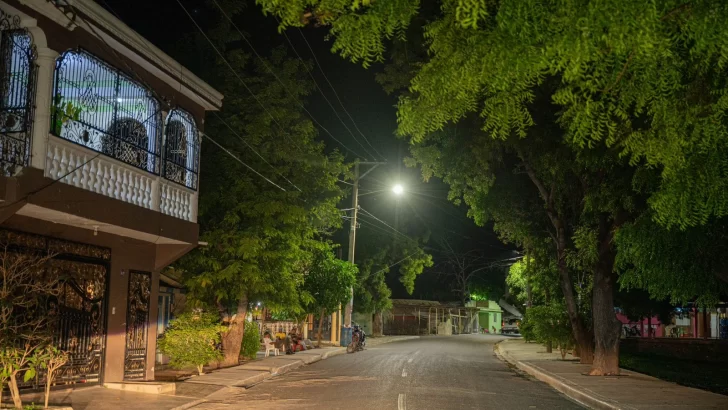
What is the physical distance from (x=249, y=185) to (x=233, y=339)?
5.40m

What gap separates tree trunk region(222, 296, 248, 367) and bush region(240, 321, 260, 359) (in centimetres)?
148

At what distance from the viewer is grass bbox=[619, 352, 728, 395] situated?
2400cm

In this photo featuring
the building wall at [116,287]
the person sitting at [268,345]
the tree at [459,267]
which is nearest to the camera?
the building wall at [116,287]

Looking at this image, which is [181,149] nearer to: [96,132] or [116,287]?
[116,287]

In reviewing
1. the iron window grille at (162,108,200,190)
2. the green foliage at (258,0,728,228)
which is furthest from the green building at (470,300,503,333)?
the green foliage at (258,0,728,228)

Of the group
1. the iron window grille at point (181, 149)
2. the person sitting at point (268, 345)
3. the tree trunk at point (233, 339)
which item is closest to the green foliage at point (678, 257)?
the iron window grille at point (181, 149)

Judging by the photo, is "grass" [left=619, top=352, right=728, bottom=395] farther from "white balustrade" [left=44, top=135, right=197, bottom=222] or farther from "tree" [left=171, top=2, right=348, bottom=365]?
"white balustrade" [left=44, top=135, right=197, bottom=222]

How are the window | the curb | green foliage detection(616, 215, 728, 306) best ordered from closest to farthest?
1. the window
2. the curb
3. green foliage detection(616, 215, 728, 306)

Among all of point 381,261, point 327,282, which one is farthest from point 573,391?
point 381,261

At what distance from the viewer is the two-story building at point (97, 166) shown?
12531 millimetres

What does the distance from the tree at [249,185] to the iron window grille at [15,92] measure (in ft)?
34.7

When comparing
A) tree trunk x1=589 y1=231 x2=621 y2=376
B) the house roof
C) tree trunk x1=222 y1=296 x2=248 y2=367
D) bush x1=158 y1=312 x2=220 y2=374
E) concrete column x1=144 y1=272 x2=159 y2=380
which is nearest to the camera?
the house roof

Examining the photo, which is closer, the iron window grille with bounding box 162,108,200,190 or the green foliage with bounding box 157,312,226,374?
the iron window grille with bounding box 162,108,200,190

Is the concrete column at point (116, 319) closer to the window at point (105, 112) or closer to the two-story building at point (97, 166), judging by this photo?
the two-story building at point (97, 166)
